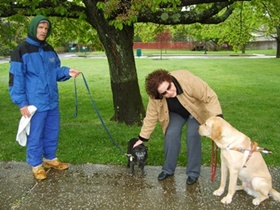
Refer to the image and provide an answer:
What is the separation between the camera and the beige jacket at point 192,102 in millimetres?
4242

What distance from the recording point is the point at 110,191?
171 inches

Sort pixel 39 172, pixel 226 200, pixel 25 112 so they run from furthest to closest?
pixel 39 172, pixel 25 112, pixel 226 200

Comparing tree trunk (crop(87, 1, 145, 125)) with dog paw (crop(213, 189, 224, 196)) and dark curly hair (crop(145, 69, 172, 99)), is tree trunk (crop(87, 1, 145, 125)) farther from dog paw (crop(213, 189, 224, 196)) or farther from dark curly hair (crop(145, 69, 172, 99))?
dog paw (crop(213, 189, 224, 196))

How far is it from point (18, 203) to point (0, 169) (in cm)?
132

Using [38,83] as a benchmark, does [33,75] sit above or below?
above

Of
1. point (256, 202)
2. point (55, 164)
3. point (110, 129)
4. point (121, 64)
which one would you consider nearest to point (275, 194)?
point (256, 202)

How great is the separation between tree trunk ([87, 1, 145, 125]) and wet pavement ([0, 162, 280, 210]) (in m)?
2.57

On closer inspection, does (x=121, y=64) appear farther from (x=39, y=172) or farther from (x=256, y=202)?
(x=256, y=202)

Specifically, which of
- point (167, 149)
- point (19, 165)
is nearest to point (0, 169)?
point (19, 165)

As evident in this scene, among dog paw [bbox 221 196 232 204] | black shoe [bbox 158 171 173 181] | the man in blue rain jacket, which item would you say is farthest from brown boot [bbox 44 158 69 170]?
dog paw [bbox 221 196 232 204]

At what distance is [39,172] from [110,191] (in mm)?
1103

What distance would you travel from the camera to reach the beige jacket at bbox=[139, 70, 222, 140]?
4.24 metres

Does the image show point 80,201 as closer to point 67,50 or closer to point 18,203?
point 18,203

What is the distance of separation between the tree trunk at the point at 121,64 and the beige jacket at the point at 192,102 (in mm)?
2970
